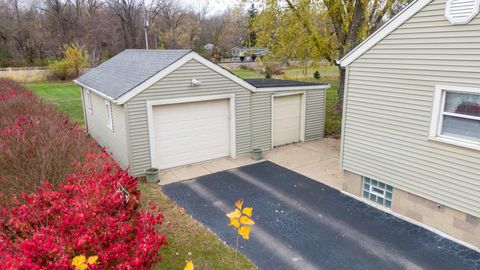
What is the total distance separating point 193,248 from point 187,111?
5.22m

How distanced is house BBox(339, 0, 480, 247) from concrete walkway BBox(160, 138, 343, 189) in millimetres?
1854

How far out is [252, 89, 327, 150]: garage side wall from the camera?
39.2 ft

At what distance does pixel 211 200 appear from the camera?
28.2ft

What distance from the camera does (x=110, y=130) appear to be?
1144 cm

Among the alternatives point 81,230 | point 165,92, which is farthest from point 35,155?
point 165,92

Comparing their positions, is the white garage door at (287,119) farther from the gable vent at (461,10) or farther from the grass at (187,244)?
the gable vent at (461,10)

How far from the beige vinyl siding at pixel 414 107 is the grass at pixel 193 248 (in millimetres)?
3915

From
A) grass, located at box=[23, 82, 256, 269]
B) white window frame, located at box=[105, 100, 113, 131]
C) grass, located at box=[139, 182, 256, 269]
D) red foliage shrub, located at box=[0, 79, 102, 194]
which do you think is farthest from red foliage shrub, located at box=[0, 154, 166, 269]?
white window frame, located at box=[105, 100, 113, 131]

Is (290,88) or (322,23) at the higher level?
(322,23)

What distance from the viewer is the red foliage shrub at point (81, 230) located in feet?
11.0

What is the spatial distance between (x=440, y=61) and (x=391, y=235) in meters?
3.57

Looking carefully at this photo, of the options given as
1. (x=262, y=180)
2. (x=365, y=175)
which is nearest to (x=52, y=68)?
(x=262, y=180)

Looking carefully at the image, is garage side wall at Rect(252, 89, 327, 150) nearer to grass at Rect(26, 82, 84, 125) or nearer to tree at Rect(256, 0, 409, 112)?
tree at Rect(256, 0, 409, 112)

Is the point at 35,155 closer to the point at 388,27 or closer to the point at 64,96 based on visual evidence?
the point at 388,27
